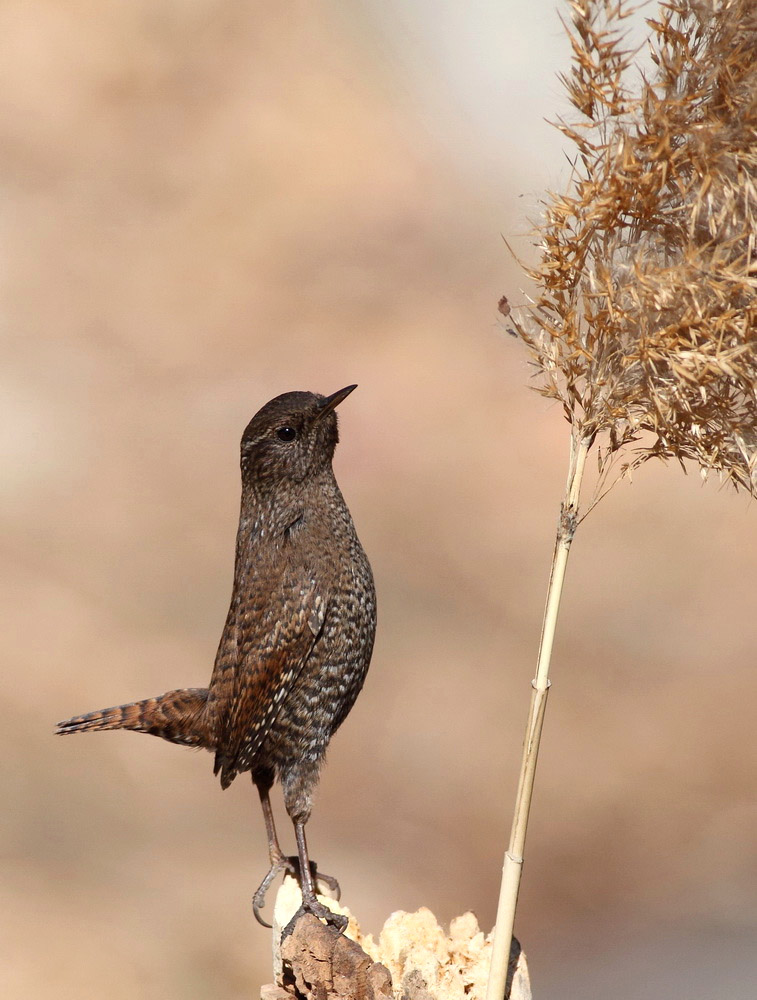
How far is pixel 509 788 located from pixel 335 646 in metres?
3.63

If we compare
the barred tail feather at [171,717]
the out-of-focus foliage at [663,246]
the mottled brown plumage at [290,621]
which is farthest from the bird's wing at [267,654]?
the out-of-focus foliage at [663,246]

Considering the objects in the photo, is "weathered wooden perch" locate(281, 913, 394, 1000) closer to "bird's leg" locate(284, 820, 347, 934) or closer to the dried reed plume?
"bird's leg" locate(284, 820, 347, 934)

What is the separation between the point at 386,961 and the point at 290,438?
4.40ft

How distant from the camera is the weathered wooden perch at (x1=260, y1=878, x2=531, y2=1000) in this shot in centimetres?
242

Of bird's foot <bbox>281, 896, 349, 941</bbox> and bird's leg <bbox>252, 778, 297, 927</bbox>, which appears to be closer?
bird's foot <bbox>281, 896, 349, 941</bbox>

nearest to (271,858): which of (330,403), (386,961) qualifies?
(386,961)

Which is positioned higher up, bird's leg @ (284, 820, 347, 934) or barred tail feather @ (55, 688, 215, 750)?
barred tail feather @ (55, 688, 215, 750)

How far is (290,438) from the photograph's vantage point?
9.82ft

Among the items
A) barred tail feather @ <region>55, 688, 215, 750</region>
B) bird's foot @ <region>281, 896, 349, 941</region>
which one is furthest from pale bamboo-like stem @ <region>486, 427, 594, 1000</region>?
barred tail feather @ <region>55, 688, 215, 750</region>

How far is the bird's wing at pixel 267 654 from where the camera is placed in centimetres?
291

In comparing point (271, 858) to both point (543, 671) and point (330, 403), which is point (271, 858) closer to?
point (330, 403)

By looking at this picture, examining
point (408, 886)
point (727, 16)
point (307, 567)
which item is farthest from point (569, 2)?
point (408, 886)

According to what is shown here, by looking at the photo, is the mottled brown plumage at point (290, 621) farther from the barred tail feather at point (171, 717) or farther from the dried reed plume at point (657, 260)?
the dried reed plume at point (657, 260)

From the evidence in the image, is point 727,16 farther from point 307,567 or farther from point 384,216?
point 384,216
